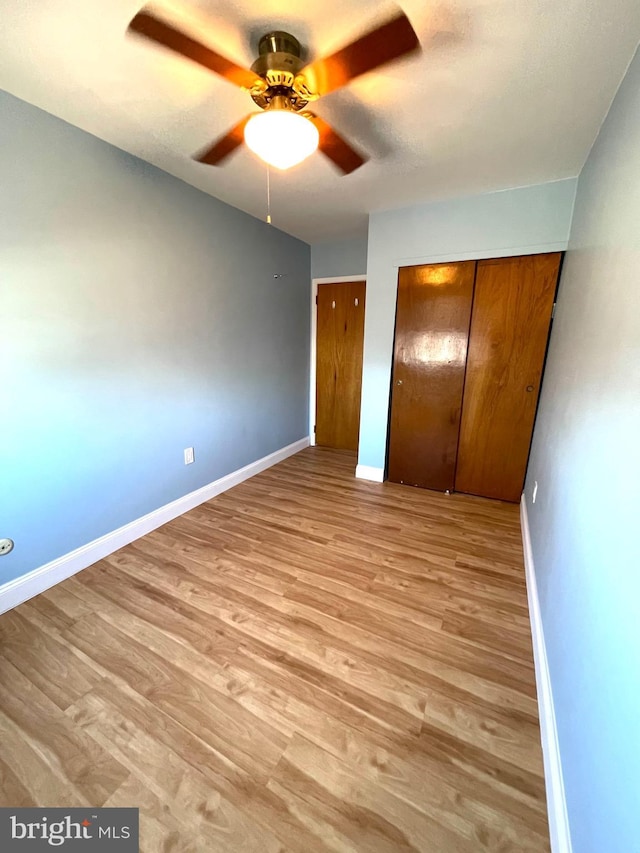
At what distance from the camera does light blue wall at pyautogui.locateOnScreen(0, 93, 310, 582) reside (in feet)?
5.20

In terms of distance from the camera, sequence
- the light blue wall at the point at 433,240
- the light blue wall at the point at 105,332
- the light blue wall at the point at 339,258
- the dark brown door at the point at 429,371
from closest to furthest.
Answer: the light blue wall at the point at 105,332
the light blue wall at the point at 433,240
the dark brown door at the point at 429,371
the light blue wall at the point at 339,258

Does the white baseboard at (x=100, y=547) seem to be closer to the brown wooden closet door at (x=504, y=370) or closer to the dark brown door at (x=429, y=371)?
the dark brown door at (x=429, y=371)

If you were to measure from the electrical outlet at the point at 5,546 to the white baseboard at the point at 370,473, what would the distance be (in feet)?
8.25

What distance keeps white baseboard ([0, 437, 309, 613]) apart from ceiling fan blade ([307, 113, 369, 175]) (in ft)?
7.81

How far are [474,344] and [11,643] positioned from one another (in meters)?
3.28

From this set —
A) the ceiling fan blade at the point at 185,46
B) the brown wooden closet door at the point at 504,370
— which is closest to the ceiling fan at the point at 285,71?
the ceiling fan blade at the point at 185,46

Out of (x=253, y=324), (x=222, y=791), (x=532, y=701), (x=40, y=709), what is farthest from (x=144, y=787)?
(x=253, y=324)

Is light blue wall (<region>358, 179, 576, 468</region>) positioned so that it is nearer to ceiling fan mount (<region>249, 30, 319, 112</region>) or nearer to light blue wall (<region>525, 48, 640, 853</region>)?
light blue wall (<region>525, 48, 640, 853</region>)

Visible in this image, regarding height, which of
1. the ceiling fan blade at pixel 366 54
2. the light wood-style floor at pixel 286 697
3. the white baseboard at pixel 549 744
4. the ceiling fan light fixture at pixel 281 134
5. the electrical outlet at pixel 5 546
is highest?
the ceiling fan blade at pixel 366 54

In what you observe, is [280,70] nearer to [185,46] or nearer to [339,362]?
[185,46]

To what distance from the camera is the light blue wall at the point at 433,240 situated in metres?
2.28

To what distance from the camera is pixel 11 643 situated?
4.83 ft

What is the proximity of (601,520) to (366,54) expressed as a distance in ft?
5.05

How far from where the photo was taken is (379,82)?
136 centimetres
